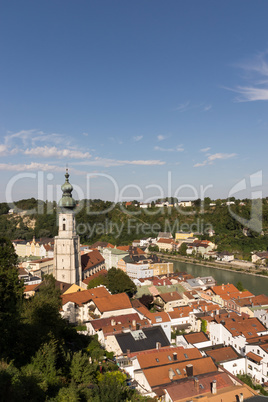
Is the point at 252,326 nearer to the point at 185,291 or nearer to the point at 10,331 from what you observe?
the point at 185,291

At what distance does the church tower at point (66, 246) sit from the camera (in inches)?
930

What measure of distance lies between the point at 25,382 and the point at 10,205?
83.4 meters

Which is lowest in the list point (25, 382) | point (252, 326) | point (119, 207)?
point (252, 326)

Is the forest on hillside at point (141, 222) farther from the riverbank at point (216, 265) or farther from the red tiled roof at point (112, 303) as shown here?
the red tiled roof at point (112, 303)

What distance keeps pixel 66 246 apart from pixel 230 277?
18.1 m

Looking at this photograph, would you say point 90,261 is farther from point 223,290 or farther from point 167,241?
point 167,241

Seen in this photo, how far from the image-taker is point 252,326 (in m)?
16.2

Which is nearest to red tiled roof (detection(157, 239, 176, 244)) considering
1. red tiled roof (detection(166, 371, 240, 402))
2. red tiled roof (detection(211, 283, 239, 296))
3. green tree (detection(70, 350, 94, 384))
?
red tiled roof (detection(211, 283, 239, 296))

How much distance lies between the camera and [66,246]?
77.5 feet

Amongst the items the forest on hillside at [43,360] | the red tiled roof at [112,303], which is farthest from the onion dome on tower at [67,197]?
the forest on hillside at [43,360]

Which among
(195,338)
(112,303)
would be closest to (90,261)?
(112,303)

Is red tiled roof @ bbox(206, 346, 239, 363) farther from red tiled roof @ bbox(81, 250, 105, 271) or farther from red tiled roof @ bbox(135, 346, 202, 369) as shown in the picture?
red tiled roof @ bbox(81, 250, 105, 271)

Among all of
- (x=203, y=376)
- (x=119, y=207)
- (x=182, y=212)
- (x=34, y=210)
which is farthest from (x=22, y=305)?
(x=34, y=210)

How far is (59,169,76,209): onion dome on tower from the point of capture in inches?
930
